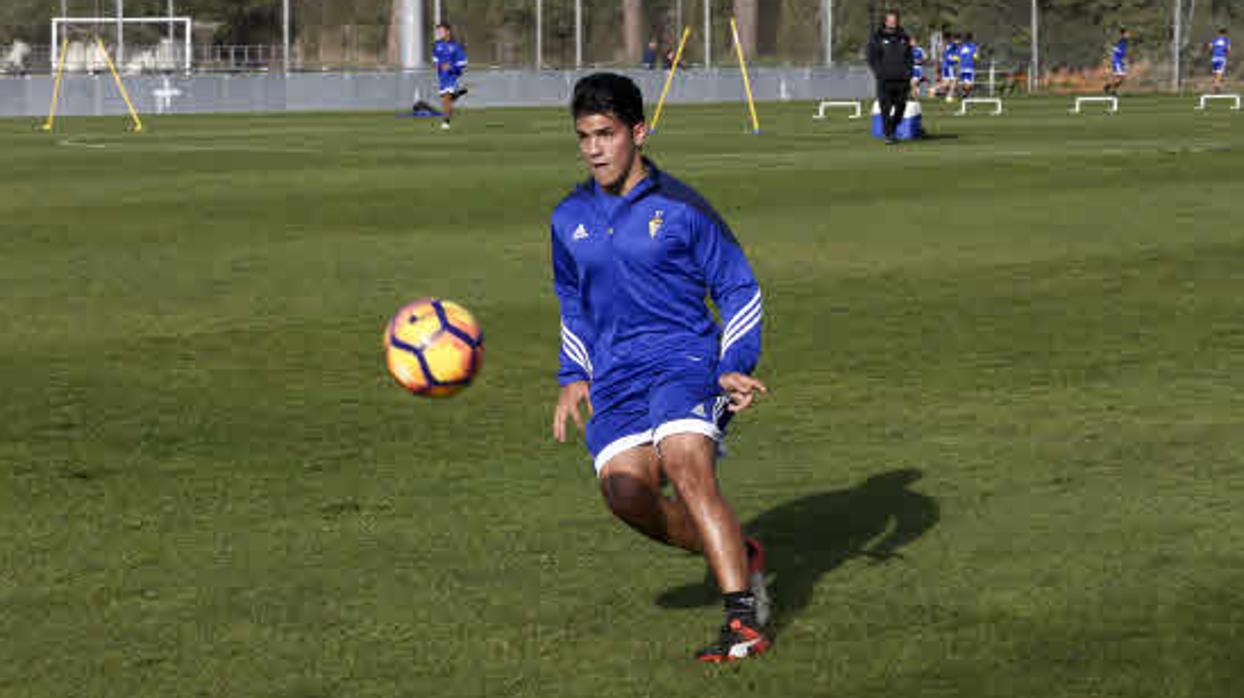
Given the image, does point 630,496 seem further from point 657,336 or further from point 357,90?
point 357,90

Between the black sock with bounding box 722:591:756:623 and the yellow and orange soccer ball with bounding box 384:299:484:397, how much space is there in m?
1.43

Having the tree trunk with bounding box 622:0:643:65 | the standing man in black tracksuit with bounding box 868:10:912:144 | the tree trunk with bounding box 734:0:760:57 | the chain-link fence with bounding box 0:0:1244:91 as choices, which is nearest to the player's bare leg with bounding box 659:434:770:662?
the standing man in black tracksuit with bounding box 868:10:912:144

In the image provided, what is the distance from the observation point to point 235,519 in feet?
24.6

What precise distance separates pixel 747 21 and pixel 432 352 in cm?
5595

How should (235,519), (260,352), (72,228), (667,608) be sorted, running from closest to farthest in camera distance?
(667,608)
(235,519)
(260,352)
(72,228)

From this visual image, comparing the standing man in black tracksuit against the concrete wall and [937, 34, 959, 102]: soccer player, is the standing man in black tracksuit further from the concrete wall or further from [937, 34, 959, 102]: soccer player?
[937, 34, 959, 102]: soccer player

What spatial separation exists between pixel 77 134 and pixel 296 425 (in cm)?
2972

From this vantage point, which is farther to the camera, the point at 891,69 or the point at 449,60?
the point at 449,60

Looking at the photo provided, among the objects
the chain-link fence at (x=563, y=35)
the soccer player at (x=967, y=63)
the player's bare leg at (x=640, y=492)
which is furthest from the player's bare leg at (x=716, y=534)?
the soccer player at (x=967, y=63)

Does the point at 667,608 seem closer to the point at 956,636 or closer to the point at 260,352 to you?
the point at 956,636

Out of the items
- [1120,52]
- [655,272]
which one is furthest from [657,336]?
[1120,52]

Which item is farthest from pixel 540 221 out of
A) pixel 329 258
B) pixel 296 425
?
pixel 296 425

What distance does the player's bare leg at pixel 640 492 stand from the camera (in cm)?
575

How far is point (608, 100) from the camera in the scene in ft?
18.8
